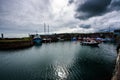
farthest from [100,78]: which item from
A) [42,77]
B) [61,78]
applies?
[42,77]

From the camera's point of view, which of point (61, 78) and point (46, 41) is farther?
point (46, 41)

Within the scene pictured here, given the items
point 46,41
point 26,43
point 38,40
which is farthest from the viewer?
point 46,41

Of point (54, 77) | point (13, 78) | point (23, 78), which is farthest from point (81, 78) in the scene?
point (13, 78)

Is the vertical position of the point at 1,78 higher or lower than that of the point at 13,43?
lower

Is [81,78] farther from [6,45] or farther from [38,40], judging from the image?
[38,40]

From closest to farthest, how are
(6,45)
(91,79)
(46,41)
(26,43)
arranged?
1. (91,79)
2. (6,45)
3. (26,43)
4. (46,41)

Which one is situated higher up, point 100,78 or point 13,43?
point 13,43

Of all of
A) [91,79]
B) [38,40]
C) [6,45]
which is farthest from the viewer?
[38,40]

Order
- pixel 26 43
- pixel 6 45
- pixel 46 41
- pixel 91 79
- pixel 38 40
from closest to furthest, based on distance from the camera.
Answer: pixel 91 79 → pixel 6 45 → pixel 26 43 → pixel 38 40 → pixel 46 41

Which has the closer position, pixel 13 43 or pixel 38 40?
pixel 13 43

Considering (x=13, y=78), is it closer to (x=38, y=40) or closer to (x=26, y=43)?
(x=26, y=43)
